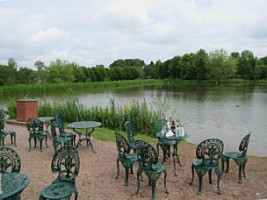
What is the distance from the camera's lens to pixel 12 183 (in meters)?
2.88

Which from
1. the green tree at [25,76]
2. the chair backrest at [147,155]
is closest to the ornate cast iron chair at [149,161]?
the chair backrest at [147,155]

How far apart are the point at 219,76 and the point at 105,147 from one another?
51.8 metres

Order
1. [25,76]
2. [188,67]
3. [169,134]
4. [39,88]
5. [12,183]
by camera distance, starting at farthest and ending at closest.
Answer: [188,67]
[25,76]
[39,88]
[169,134]
[12,183]

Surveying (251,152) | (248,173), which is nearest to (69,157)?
(248,173)

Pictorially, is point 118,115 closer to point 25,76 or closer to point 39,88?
point 39,88

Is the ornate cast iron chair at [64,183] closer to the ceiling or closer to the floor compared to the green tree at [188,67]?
closer to the floor

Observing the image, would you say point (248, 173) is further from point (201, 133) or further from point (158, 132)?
point (201, 133)

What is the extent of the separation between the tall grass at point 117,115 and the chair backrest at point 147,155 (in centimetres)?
494

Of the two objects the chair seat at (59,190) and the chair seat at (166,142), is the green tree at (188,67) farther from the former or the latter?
the chair seat at (59,190)

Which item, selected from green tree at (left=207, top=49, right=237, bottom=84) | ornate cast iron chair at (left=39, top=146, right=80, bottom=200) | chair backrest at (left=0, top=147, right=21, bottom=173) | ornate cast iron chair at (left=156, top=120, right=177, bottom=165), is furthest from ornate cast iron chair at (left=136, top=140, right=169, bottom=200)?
green tree at (left=207, top=49, right=237, bottom=84)

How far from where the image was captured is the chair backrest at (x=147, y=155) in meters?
3.57

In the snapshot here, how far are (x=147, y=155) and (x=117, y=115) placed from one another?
6115 mm

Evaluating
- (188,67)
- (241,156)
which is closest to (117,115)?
(241,156)

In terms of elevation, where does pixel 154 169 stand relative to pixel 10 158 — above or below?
below
